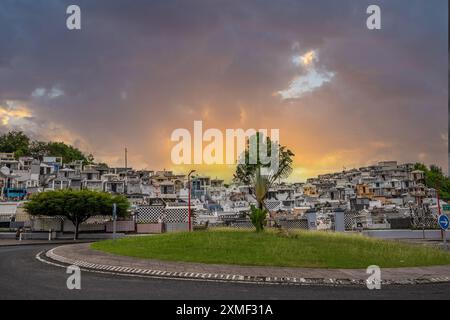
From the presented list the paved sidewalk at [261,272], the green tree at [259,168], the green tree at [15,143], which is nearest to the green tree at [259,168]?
the green tree at [259,168]

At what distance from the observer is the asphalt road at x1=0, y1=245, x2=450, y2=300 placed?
10.6m

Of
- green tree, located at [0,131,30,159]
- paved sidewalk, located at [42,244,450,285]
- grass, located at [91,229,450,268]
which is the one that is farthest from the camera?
green tree, located at [0,131,30,159]

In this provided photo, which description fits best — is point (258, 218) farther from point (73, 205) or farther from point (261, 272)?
point (73, 205)

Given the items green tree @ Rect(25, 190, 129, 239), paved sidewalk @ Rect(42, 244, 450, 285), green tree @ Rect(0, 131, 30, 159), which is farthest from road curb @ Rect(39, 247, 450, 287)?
green tree @ Rect(0, 131, 30, 159)

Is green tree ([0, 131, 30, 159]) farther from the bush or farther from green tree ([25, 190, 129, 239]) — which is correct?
the bush

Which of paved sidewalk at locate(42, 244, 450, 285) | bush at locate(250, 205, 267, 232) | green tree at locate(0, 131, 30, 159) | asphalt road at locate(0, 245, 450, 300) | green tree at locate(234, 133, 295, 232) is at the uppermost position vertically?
green tree at locate(0, 131, 30, 159)

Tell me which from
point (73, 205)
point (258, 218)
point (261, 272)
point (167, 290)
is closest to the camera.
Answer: point (167, 290)

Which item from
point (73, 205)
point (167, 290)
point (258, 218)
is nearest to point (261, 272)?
point (167, 290)

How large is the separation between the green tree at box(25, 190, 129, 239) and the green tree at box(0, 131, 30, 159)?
81.4 meters

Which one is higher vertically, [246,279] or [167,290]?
[167,290]

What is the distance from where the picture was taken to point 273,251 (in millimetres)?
19078

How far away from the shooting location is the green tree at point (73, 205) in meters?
41.2

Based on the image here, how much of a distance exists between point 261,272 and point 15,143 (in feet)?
402
